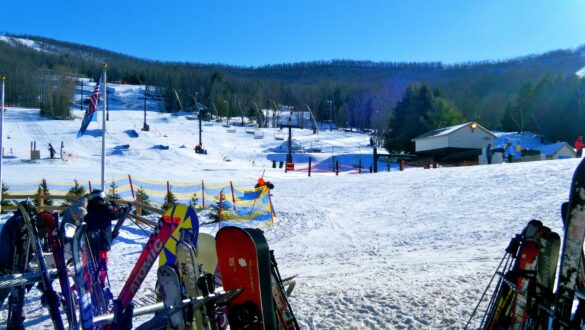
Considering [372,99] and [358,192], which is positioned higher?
[372,99]

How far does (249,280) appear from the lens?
394cm

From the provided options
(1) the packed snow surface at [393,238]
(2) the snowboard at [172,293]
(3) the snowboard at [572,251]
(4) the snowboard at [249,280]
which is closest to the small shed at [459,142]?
(1) the packed snow surface at [393,238]

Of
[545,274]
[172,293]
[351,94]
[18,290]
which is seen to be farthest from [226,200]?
[351,94]

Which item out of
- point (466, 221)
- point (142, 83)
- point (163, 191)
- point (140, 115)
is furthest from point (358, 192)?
point (142, 83)

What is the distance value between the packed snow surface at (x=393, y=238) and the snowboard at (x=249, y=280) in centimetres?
212

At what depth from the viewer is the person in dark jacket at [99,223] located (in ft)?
19.8

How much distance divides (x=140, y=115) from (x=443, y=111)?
2067 inches

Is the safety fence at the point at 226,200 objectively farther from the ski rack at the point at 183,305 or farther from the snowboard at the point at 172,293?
the snowboard at the point at 172,293

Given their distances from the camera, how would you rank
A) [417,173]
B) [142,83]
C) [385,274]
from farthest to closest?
[142,83] < [417,173] < [385,274]

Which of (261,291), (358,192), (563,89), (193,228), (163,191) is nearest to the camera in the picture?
(261,291)

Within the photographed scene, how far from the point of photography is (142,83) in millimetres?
150750

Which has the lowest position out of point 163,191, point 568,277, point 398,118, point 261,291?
point 163,191

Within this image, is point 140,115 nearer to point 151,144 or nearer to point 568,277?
point 151,144

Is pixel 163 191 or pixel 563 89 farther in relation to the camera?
pixel 563 89
